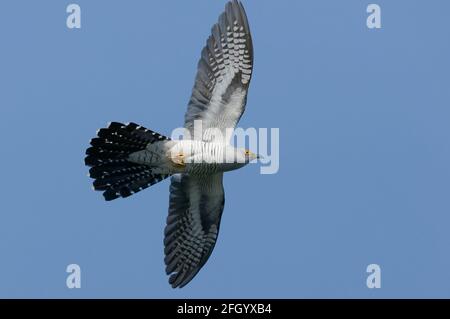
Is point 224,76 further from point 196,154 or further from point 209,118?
point 196,154

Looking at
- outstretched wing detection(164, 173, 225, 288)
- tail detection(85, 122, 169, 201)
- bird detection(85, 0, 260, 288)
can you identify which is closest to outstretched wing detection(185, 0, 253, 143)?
bird detection(85, 0, 260, 288)

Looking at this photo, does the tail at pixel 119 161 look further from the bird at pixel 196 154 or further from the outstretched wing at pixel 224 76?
the outstretched wing at pixel 224 76

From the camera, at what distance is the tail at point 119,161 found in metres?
19.2

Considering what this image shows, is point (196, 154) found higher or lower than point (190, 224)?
higher

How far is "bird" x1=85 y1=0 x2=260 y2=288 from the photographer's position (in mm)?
19453

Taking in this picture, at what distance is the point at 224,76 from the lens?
65.4 feet

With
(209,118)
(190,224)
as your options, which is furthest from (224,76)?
(190,224)

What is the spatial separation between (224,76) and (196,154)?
1.16 m

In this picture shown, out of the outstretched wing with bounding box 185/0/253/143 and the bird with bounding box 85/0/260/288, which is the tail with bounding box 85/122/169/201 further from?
the outstretched wing with bounding box 185/0/253/143

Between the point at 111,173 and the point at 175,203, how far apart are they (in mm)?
1286
